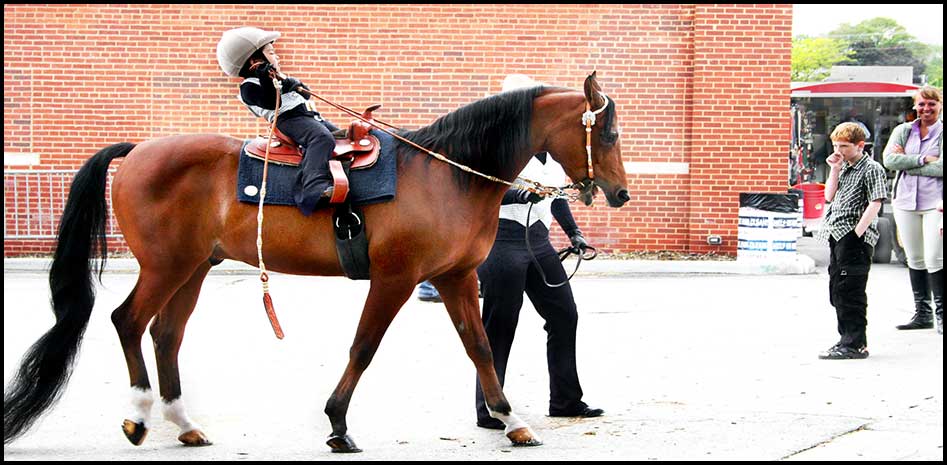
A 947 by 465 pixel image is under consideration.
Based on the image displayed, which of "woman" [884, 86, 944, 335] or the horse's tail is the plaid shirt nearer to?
"woman" [884, 86, 944, 335]

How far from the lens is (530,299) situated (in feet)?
21.8

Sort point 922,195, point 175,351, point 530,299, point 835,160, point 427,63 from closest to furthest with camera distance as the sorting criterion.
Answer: point 175,351 → point 530,299 → point 835,160 → point 922,195 → point 427,63

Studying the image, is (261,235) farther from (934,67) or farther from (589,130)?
(934,67)

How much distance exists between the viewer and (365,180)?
5.79 m

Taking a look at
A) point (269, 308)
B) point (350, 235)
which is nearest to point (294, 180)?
point (350, 235)

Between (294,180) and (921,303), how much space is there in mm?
6542

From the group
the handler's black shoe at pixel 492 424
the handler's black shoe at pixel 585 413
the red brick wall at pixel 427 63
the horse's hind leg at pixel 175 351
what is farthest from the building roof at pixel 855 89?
the horse's hind leg at pixel 175 351

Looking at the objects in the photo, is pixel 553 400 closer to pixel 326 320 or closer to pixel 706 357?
pixel 706 357

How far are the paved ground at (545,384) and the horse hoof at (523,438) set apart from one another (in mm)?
63

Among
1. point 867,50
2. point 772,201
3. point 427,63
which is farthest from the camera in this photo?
point 867,50

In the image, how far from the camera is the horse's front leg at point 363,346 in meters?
5.72

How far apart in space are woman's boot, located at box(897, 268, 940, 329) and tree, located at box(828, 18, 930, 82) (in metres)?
63.7

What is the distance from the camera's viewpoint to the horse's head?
5.77 m

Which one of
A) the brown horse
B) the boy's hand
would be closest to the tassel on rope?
the brown horse
